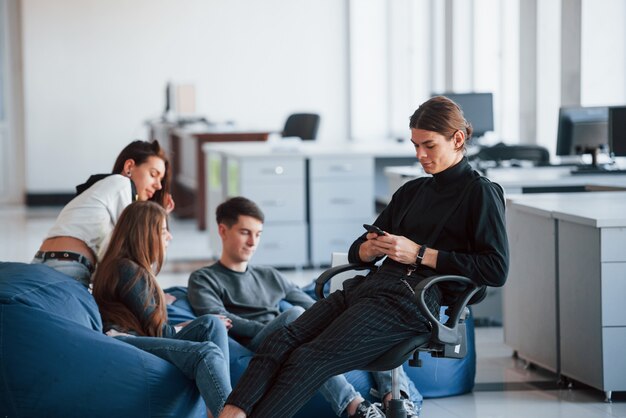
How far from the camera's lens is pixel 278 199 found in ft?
26.1

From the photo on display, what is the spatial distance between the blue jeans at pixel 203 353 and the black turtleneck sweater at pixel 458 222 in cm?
54

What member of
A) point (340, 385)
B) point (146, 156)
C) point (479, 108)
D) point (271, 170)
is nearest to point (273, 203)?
point (271, 170)

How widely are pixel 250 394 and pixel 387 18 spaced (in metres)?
11.0

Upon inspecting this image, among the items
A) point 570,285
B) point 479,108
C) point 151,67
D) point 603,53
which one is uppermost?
point 151,67

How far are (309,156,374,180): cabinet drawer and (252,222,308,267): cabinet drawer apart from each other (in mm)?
399

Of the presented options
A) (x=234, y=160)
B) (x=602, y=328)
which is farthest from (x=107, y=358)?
(x=234, y=160)

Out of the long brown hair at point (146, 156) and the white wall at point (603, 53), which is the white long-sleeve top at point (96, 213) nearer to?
the long brown hair at point (146, 156)

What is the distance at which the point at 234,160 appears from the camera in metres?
8.23

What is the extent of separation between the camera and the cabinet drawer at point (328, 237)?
8.02 meters

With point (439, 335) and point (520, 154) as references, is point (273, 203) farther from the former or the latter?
point (439, 335)

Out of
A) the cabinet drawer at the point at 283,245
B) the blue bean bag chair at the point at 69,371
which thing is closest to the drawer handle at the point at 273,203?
the cabinet drawer at the point at 283,245

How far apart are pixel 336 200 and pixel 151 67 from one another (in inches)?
243

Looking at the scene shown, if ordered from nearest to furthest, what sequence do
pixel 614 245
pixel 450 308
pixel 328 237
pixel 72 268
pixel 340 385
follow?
pixel 450 308 → pixel 340 385 → pixel 72 268 → pixel 614 245 → pixel 328 237

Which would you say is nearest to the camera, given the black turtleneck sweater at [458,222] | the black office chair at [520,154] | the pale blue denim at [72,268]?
the black turtleneck sweater at [458,222]
